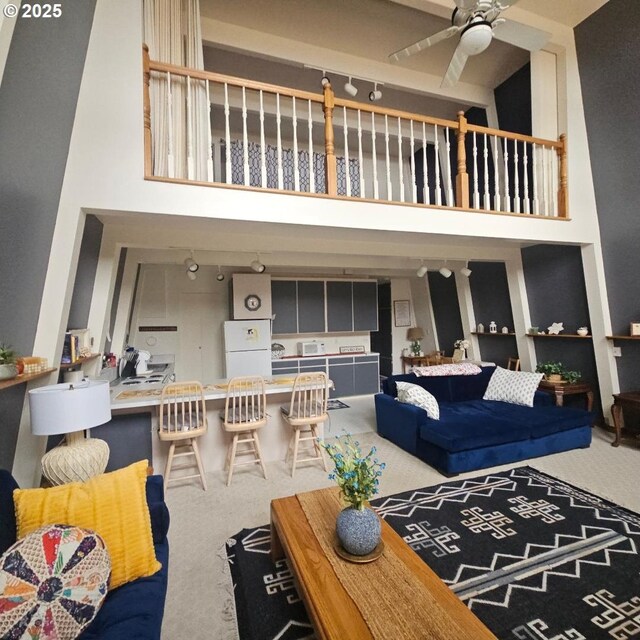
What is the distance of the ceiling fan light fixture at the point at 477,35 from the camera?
7.72 feet

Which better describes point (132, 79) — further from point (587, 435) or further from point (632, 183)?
point (587, 435)

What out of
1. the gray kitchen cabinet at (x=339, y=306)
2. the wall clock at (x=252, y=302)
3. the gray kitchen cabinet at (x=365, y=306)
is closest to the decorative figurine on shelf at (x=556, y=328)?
the gray kitchen cabinet at (x=365, y=306)

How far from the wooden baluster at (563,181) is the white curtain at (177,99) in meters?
3.83

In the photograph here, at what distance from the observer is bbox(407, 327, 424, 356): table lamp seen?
24.5 ft

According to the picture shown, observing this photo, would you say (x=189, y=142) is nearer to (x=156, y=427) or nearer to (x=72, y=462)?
(x=72, y=462)

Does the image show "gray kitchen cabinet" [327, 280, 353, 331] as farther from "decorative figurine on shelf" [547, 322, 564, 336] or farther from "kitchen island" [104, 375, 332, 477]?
"decorative figurine on shelf" [547, 322, 564, 336]

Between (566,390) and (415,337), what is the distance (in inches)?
136

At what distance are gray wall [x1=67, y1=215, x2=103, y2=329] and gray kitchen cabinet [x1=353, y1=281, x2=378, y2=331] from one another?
4.55m

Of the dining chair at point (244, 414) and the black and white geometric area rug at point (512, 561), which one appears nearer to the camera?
the black and white geometric area rug at point (512, 561)

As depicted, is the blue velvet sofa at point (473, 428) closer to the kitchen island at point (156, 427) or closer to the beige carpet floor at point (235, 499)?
the beige carpet floor at point (235, 499)

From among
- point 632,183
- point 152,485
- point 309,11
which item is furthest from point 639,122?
point 152,485

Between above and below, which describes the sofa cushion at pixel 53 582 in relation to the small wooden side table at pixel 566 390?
below

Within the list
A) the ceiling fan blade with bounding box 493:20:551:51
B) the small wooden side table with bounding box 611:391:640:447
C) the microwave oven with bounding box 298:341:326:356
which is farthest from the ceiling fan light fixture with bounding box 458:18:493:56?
the microwave oven with bounding box 298:341:326:356

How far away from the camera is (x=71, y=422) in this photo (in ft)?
6.19
